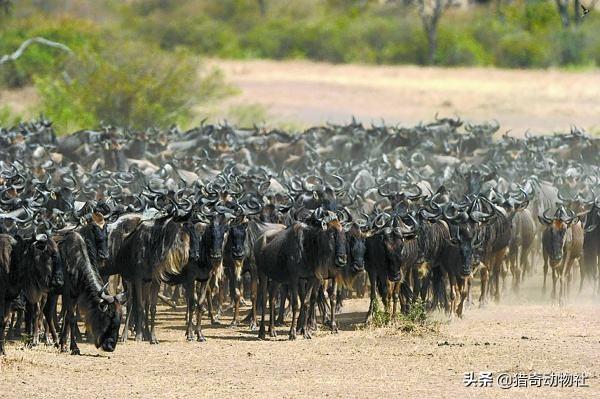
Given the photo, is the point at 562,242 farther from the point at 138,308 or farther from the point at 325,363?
the point at 138,308

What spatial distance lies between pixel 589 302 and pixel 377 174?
6742mm

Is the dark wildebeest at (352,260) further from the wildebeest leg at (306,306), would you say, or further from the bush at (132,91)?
the bush at (132,91)

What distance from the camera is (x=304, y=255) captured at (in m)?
17.0

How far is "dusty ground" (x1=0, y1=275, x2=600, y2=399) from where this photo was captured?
1338cm

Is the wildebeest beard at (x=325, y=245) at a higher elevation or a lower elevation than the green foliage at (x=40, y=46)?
lower

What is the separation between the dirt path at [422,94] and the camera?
4812cm

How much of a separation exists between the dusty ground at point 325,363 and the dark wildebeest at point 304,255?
1.52 feet

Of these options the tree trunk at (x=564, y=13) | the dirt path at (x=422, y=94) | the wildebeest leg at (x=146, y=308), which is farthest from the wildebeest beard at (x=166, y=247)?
the tree trunk at (x=564, y=13)

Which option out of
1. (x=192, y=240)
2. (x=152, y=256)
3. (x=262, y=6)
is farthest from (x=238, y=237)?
(x=262, y=6)

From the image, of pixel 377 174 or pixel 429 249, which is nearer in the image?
pixel 429 249

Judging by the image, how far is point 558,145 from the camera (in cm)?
3180

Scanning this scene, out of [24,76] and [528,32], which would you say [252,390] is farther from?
[528,32]

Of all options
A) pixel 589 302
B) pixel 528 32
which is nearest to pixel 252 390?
pixel 589 302

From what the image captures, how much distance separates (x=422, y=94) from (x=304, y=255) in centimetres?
3814
